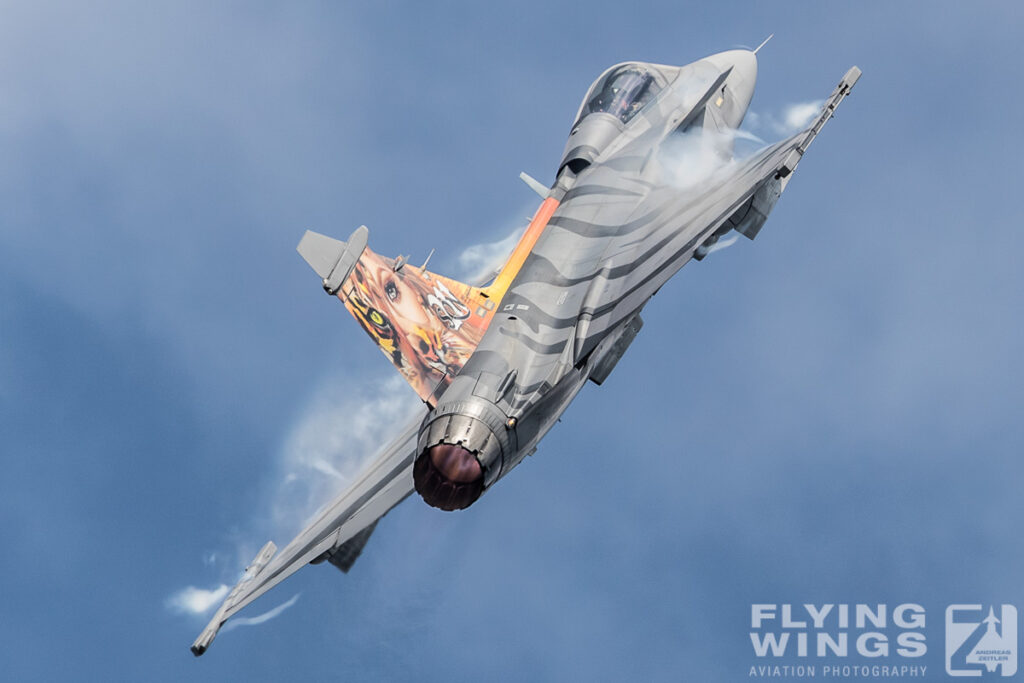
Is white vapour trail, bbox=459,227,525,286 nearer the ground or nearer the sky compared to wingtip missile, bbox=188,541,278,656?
nearer the sky

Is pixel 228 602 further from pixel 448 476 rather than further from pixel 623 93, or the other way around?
pixel 623 93

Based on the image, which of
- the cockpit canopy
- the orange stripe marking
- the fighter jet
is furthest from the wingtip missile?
the cockpit canopy

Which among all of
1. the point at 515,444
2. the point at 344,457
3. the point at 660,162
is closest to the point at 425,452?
the point at 515,444

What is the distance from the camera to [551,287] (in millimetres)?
35250

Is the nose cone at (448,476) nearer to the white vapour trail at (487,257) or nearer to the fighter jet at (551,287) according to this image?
the fighter jet at (551,287)

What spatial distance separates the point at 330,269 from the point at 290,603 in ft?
36.6

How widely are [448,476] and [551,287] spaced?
6140 millimetres

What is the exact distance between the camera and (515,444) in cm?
3259

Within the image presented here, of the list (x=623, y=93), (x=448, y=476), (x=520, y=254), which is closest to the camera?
(x=448, y=476)

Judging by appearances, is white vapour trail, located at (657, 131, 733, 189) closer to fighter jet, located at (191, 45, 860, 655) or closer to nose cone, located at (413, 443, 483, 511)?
fighter jet, located at (191, 45, 860, 655)

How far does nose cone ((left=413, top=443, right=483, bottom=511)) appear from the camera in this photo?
103 ft

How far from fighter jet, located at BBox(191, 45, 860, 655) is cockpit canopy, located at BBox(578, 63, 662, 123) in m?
0.06

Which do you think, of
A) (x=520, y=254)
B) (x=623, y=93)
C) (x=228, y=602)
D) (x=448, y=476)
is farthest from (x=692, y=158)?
(x=228, y=602)

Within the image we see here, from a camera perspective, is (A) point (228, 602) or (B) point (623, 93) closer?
(A) point (228, 602)
